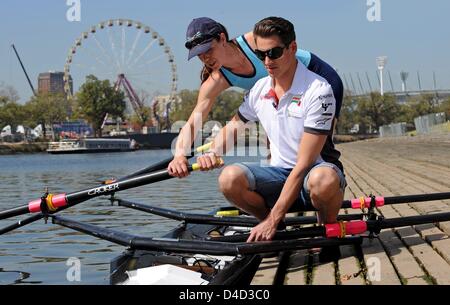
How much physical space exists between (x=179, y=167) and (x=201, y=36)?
1.37 m

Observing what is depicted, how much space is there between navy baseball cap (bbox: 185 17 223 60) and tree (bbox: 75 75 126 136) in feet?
437

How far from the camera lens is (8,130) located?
140m

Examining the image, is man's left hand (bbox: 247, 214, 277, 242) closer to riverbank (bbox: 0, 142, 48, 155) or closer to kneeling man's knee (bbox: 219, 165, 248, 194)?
kneeling man's knee (bbox: 219, 165, 248, 194)

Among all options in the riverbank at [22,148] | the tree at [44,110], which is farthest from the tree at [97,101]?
the riverbank at [22,148]

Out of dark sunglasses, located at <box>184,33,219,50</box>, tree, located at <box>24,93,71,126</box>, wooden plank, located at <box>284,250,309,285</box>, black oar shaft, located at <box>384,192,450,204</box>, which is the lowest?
wooden plank, located at <box>284,250,309,285</box>

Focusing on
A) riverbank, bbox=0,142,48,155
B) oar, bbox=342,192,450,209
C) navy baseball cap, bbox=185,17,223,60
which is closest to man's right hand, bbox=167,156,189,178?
navy baseball cap, bbox=185,17,223,60

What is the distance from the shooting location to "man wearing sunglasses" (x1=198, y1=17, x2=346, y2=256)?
623 centimetres

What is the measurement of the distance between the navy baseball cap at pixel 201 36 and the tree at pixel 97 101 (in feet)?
437

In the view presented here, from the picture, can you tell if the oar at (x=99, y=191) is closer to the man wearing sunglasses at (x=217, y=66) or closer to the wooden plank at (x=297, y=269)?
the man wearing sunglasses at (x=217, y=66)

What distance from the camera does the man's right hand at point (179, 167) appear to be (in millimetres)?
7074

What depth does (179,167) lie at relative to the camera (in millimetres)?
7086

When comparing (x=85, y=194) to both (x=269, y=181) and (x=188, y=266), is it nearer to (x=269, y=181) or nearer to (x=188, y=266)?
(x=188, y=266)
